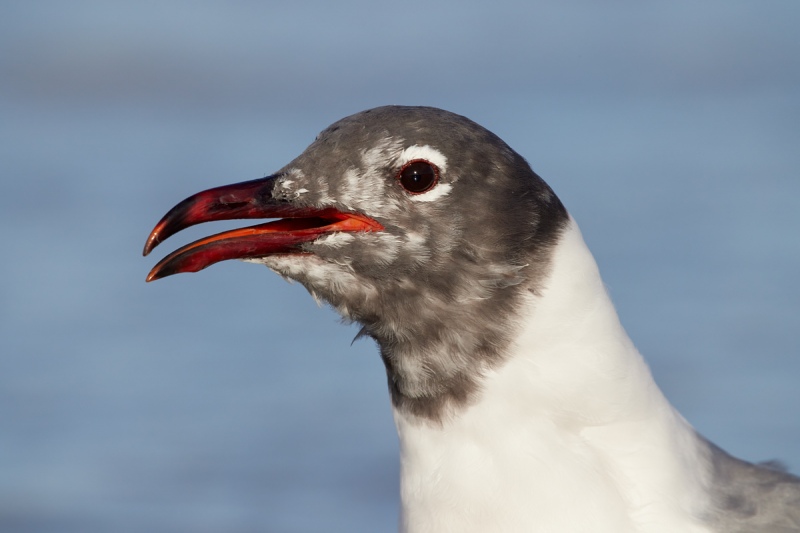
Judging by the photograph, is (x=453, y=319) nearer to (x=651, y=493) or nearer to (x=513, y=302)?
(x=513, y=302)

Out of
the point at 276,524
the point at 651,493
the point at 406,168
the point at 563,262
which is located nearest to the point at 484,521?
the point at 651,493

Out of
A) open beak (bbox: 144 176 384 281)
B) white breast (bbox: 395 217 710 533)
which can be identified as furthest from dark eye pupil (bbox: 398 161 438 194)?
white breast (bbox: 395 217 710 533)

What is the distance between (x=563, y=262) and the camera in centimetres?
427

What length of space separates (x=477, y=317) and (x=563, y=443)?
17.7 inches

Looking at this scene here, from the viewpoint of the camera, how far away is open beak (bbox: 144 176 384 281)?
4.20m

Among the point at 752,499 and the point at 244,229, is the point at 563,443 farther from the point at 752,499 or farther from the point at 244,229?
the point at 244,229

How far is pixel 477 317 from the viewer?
166 inches

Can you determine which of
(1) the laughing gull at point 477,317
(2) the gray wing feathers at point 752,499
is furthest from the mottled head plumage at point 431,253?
(2) the gray wing feathers at point 752,499

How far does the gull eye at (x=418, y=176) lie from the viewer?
4238 millimetres

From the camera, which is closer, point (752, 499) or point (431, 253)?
point (431, 253)

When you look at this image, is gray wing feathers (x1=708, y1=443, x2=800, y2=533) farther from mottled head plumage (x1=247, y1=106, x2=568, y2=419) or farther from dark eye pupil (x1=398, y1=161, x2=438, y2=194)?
dark eye pupil (x1=398, y1=161, x2=438, y2=194)

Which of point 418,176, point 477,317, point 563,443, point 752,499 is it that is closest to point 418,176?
point 418,176

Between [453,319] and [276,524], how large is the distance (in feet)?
13.0

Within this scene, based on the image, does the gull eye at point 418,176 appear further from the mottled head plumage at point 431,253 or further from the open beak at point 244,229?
the open beak at point 244,229
